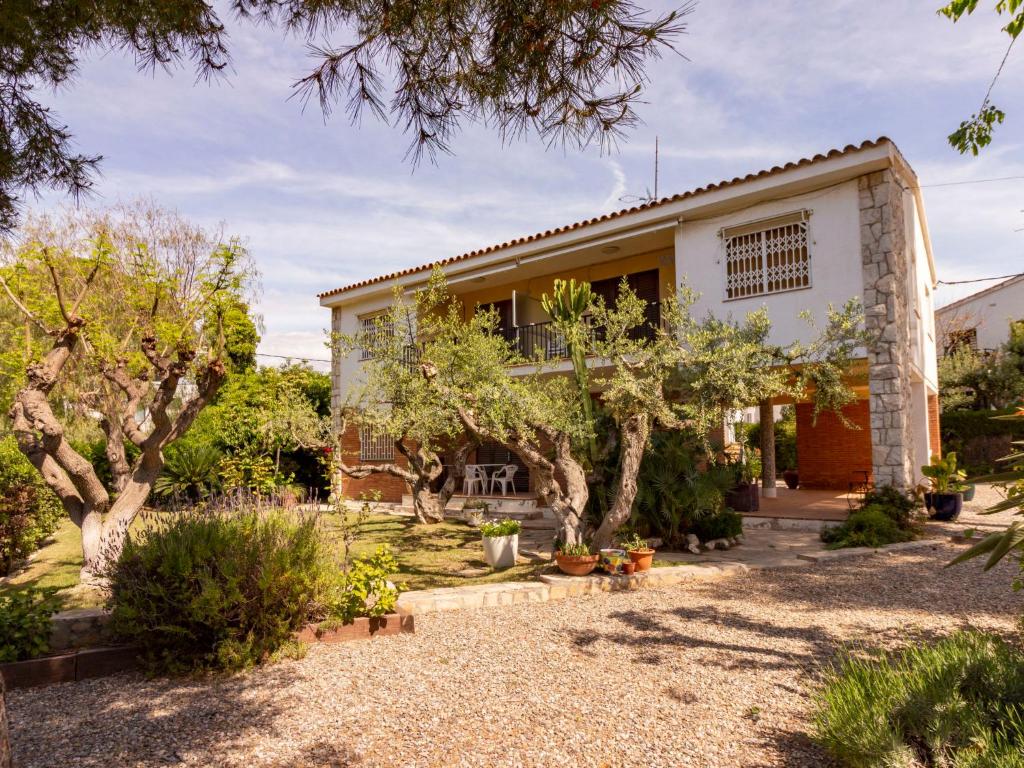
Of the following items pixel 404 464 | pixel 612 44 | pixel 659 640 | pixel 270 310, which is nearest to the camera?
pixel 612 44

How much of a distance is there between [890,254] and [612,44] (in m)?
8.15

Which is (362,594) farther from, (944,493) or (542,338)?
(542,338)

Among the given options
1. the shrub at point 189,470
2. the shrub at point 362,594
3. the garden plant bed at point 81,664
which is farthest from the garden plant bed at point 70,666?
the shrub at point 189,470

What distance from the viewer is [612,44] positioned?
3518 millimetres

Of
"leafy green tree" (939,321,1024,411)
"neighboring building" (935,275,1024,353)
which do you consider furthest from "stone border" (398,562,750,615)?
"neighboring building" (935,275,1024,353)

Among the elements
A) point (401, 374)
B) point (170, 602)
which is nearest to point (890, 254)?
point (401, 374)

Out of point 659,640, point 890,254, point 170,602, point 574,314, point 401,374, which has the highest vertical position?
point 890,254

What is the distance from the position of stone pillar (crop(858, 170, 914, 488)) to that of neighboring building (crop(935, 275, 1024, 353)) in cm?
1879

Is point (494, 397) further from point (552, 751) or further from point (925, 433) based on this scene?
point (925, 433)

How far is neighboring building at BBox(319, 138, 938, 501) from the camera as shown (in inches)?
389

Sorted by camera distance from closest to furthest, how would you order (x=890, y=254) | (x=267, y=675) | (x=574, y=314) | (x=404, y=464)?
(x=267, y=675) < (x=574, y=314) < (x=890, y=254) < (x=404, y=464)

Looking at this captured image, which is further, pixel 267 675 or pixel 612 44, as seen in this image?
pixel 267 675

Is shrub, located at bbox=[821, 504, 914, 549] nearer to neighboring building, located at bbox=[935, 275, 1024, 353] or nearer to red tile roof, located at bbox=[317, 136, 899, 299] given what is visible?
red tile roof, located at bbox=[317, 136, 899, 299]

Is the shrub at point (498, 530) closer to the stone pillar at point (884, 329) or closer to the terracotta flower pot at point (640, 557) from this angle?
the terracotta flower pot at point (640, 557)
